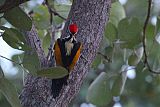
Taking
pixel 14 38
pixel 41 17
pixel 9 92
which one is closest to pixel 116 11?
pixel 41 17

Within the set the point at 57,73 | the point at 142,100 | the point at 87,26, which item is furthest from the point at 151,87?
the point at 57,73

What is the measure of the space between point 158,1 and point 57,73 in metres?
1.07

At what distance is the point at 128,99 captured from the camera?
12.6ft

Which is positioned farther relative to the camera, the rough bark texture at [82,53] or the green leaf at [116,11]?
→ the green leaf at [116,11]

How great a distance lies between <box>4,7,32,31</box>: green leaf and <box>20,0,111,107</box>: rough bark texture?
1.00 feet

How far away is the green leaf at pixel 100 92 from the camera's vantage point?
68.3 inches

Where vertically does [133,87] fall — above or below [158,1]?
below

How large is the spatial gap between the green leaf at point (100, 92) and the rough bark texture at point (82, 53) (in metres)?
0.35

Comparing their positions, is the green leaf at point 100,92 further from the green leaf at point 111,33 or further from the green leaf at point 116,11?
the green leaf at point 116,11

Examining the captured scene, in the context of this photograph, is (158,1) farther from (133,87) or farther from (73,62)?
(133,87)

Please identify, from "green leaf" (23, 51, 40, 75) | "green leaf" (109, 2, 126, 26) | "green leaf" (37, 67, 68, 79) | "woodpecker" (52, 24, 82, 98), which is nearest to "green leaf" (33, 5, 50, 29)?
"green leaf" (109, 2, 126, 26)

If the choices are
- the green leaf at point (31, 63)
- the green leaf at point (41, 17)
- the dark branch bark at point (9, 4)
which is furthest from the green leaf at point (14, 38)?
the green leaf at point (41, 17)

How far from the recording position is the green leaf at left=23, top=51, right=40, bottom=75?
1.06 metres

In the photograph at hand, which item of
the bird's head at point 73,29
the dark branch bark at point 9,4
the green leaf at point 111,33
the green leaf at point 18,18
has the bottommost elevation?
the green leaf at point 111,33
